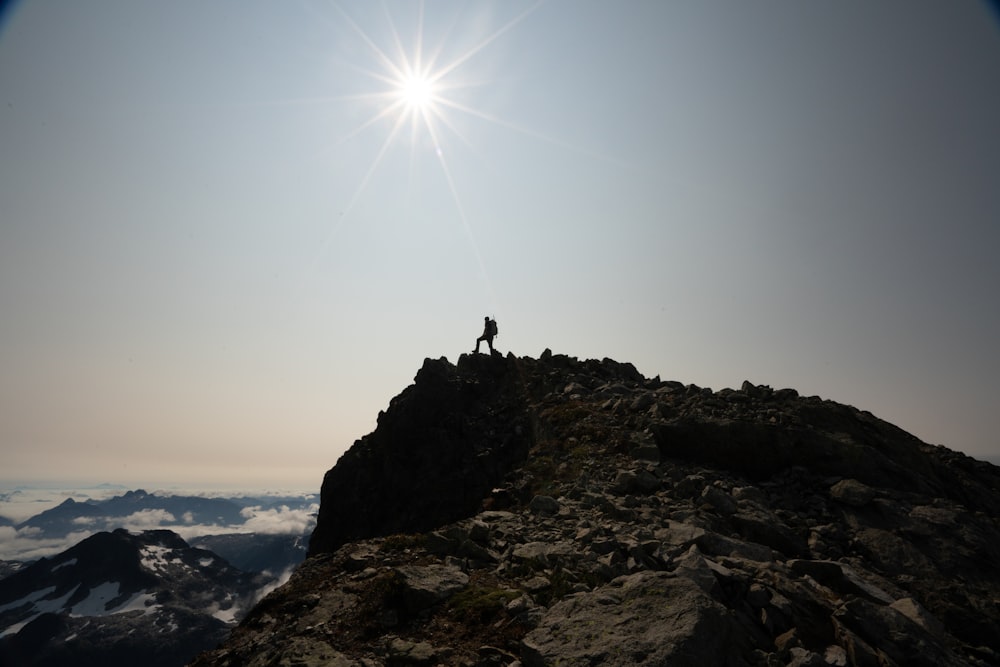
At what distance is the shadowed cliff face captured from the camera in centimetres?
2862

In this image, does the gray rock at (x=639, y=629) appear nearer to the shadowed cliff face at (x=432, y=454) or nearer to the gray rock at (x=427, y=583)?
the gray rock at (x=427, y=583)

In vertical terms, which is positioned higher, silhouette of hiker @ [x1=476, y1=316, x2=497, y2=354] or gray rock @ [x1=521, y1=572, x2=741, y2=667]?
silhouette of hiker @ [x1=476, y1=316, x2=497, y2=354]

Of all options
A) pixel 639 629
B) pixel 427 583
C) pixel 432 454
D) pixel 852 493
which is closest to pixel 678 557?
pixel 639 629

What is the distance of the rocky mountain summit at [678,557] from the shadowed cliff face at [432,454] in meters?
0.47

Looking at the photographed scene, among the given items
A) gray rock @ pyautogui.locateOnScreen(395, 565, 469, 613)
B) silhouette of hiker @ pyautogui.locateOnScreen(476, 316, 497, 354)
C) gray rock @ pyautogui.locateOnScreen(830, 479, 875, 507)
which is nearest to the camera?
gray rock @ pyautogui.locateOnScreen(395, 565, 469, 613)

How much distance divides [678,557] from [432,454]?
23.8 m

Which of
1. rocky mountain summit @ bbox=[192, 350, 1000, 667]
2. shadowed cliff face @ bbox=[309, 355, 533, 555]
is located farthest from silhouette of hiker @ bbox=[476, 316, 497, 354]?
rocky mountain summit @ bbox=[192, 350, 1000, 667]

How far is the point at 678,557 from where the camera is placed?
37.4ft

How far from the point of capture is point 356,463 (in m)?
37.4

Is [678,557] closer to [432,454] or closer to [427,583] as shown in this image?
[427,583]

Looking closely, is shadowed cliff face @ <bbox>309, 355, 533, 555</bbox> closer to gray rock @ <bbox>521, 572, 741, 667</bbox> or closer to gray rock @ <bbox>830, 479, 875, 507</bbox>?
gray rock @ <bbox>830, 479, 875, 507</bbox>

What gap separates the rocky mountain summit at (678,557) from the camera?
28.3ft

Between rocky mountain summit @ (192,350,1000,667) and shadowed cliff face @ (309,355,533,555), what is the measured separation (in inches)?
18.6

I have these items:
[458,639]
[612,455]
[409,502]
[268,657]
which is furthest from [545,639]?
[409,502]
